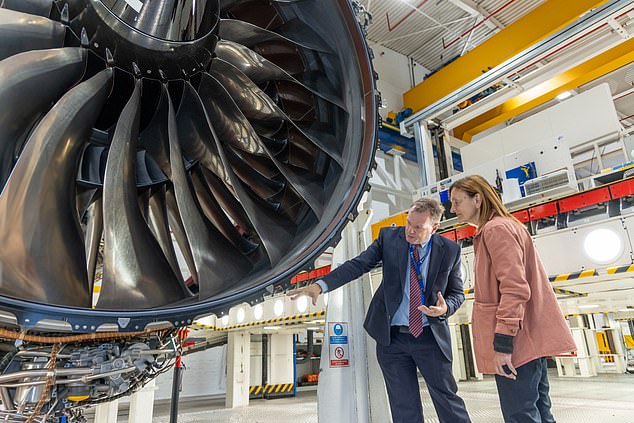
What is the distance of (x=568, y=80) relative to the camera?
19.7 ft

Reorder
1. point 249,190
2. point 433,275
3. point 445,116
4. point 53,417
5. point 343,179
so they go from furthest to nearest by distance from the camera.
Answer: point 445,116 → point 433,275 → point 249,190 → point 343,179 → point 53,417

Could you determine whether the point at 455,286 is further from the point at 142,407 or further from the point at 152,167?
the point at 142,407

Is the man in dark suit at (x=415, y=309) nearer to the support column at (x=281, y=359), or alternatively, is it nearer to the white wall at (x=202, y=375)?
the support column at (x=281, y=359)

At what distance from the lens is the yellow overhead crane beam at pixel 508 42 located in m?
5.30

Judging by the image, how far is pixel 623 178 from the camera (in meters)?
3.09

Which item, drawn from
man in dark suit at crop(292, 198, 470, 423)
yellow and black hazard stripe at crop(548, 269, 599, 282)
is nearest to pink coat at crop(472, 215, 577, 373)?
man in dark suit at crop(292, 198, 470, 423)

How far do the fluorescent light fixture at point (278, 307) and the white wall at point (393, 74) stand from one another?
3.86 meters

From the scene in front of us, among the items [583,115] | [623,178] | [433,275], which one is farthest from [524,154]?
[433,275]

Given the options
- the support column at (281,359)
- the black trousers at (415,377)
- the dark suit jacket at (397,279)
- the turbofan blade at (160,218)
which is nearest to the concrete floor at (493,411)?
the support column at (281,359)

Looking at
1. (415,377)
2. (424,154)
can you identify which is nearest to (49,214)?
(415,377)

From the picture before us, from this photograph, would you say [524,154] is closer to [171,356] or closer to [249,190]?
[249,190]

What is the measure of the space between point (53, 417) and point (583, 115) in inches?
227

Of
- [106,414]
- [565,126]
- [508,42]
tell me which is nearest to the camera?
[106,414]

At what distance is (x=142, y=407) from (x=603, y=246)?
413cm
